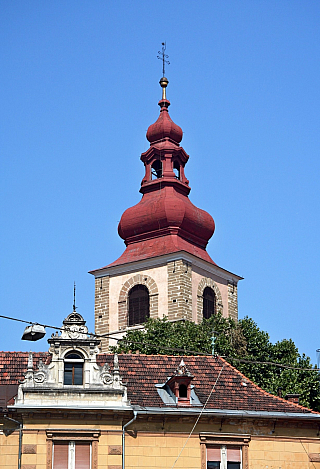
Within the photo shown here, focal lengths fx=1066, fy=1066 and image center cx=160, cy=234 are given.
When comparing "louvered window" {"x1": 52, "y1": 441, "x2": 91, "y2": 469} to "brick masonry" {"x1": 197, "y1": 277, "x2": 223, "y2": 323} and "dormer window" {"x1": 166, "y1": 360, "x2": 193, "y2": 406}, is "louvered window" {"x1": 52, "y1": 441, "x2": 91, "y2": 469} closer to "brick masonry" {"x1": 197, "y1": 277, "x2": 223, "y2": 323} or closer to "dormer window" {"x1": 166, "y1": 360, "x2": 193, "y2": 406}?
"dormer window" {"x1": 166, "y1": 360, "x2": 193, "y2": 406}

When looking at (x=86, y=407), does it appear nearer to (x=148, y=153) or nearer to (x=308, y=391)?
(x=308, y=391)

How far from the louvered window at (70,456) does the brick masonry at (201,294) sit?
40.2m

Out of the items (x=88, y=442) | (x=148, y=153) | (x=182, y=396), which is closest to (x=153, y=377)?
(x=182, y=396)

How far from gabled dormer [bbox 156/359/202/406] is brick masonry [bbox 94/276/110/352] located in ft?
132

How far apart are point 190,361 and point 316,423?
18.2 ft

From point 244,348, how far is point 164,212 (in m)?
17.9

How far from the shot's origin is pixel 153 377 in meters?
38.4

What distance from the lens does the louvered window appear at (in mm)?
35219

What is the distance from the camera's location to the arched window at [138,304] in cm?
7656

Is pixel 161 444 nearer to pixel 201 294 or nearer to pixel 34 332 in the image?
pixel 34 332

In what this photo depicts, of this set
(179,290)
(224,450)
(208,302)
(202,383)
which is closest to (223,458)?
(224,450)

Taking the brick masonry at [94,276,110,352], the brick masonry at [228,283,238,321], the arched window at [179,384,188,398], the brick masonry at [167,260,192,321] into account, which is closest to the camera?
the arched window at [179,384,188,398]

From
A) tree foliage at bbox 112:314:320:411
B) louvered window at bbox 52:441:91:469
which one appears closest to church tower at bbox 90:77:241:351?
tree foliage at bbox 112:314:320:411

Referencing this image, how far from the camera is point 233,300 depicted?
80.6m
